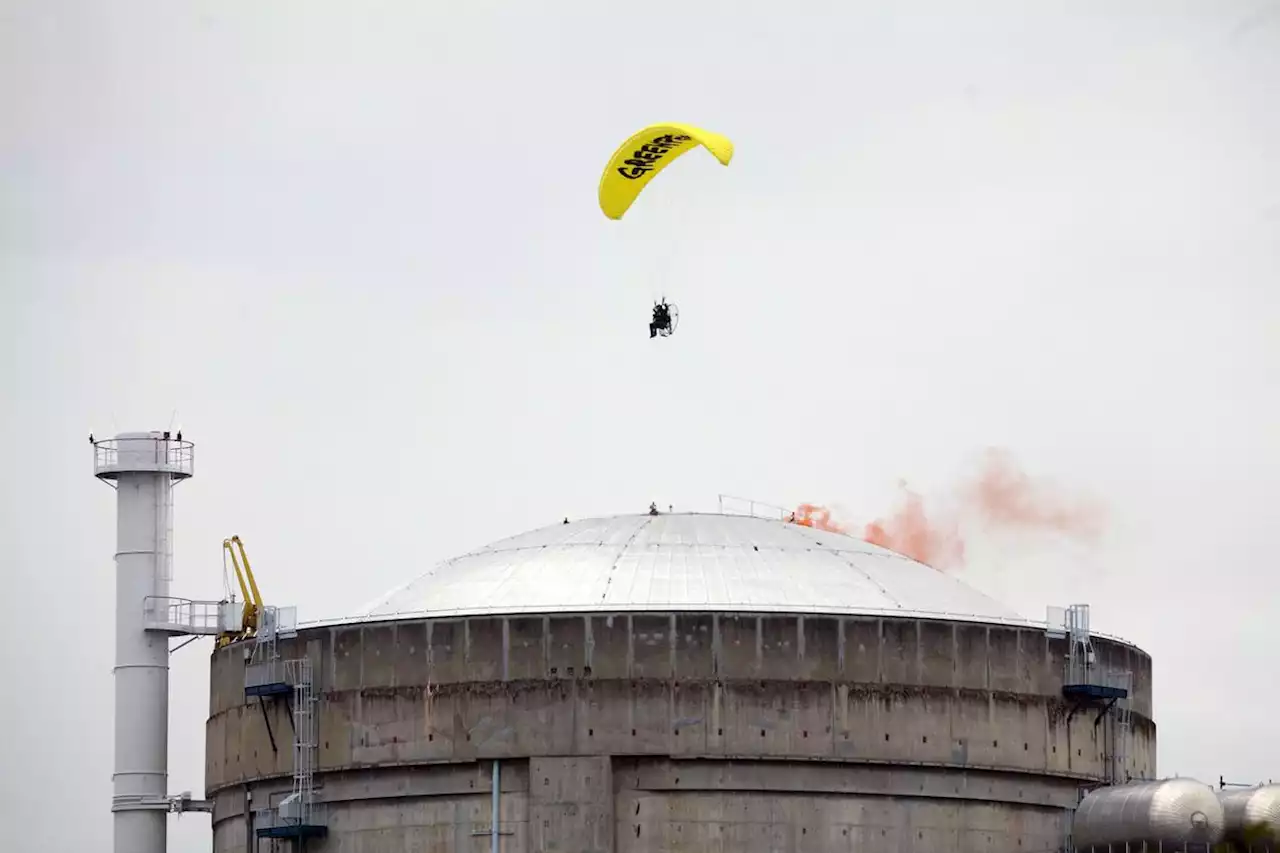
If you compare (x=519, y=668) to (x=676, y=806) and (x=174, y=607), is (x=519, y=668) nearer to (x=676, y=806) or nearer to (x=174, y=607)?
(x=676, y=806)

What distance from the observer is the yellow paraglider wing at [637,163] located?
3900 inches

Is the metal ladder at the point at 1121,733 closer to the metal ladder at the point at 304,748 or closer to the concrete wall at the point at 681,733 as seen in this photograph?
the concrete wall at the point at 681,733

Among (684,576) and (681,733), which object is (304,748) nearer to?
(681,733)

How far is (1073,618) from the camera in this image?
3880 inches

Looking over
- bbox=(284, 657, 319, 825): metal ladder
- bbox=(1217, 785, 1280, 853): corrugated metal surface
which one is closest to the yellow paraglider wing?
bbox=(284, 657, 319, 825): metal ladder

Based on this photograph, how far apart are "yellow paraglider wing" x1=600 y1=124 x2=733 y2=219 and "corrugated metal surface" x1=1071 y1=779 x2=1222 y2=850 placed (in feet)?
76.8

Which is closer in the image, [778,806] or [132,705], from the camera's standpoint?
[778,806]

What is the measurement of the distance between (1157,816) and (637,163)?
25558 millimetres

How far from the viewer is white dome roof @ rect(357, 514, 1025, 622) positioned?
95750mm

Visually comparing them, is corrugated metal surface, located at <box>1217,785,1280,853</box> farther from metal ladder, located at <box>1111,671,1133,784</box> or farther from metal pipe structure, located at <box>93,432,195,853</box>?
metal pipe structure, located at <box>93,432,195,853</box>

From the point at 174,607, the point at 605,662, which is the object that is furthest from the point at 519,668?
the point at 174,607

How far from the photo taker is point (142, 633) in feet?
346

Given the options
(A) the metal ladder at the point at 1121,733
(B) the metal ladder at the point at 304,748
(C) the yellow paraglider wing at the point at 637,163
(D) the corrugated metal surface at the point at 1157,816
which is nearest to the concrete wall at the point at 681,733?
(B) the metal ladder at the point at 304,748

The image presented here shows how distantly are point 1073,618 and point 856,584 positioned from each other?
6.72 metres
